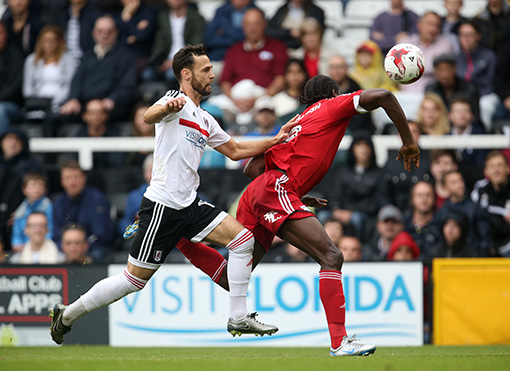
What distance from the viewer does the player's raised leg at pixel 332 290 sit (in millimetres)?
6652

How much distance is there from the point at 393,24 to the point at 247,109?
113 inches

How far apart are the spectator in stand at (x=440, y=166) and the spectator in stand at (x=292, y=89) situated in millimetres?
2084

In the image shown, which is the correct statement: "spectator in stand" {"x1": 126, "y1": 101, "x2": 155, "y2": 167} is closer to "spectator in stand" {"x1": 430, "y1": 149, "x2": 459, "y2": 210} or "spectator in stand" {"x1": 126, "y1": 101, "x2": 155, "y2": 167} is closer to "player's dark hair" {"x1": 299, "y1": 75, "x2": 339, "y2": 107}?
"spectator in stand" {"x1": 430, "y1": 149, "x2": 459, "y2": 210}

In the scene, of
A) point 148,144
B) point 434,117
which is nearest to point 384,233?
point 434,117

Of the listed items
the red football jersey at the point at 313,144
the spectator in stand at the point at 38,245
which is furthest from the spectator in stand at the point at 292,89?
the red football jersey at the point at 313,144

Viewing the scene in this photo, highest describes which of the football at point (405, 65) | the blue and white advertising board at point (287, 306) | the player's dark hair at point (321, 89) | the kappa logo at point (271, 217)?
the football at point (405, 65)

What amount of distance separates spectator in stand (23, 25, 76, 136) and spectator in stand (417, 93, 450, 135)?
215 inches

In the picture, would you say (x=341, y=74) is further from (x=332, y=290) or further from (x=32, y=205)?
(x=332, y=290)

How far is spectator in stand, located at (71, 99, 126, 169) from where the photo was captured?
479 inches

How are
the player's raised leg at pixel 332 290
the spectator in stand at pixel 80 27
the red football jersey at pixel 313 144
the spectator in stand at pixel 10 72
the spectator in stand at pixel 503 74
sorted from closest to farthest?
the player's raised leg at pixel 332 290
the red football jersey at pixel 313 144
the spectator in stand at pixel 503 74
the spectator in stand at pixel 10 72
the spectator in stand at pixel 80 27

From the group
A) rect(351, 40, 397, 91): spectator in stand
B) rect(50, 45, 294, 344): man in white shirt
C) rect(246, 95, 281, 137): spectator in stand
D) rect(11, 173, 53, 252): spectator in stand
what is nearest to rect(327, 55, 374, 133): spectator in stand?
rect(351, 40, 397, 91): spectator in stand

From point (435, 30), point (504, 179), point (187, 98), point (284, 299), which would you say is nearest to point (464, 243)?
point (504, 179)

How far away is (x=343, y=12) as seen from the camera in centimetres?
1421

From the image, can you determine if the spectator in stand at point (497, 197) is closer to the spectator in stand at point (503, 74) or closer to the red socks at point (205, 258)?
the spectator in stand at point (503, 74)
